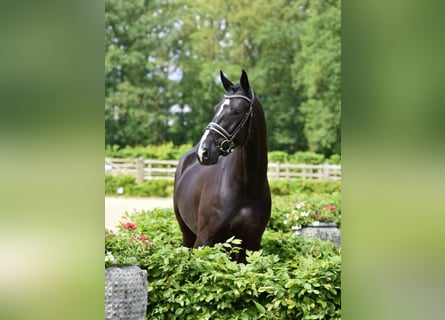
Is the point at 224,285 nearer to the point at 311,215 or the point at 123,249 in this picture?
the point at 123,249

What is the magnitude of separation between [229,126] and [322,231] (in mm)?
2728

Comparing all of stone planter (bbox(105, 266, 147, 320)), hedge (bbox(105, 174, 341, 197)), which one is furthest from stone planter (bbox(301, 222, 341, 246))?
hedge (bbox(105, 174, 341, 197))

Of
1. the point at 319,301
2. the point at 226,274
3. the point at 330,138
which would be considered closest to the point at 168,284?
the point at 226,274

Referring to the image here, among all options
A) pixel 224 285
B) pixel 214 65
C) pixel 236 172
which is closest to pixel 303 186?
pixel 214 65

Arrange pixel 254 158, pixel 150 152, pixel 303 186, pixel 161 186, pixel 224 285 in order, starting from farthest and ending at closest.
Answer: pixel 150 152, pixel 161 186, pixel 303 186, pixel 254 158, pixel 224 285

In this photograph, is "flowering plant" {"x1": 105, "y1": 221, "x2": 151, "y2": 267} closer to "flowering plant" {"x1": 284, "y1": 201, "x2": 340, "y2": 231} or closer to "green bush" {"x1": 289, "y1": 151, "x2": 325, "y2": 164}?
"flowering plant" {"x1": 284, "y1": 201, "x2": 340, "y2": 231}

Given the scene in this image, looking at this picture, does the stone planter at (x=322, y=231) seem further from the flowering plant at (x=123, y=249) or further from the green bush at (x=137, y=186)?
the green bush at (x=137, y=186)

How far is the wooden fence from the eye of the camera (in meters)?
13.7

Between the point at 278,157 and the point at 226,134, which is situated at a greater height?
the point at 226,134

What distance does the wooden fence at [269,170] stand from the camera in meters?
13.7

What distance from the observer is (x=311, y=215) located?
20.9ft

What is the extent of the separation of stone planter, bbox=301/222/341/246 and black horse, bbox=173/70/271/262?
212 centimetres
